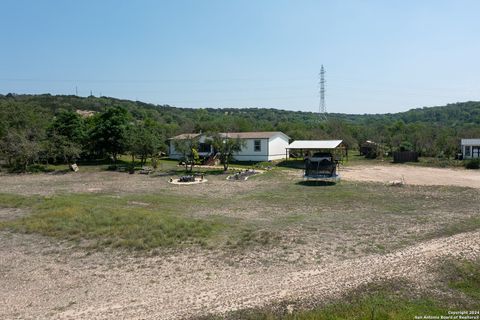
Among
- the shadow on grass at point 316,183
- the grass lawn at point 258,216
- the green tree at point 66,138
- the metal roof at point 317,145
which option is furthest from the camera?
the green tree at point 66,138

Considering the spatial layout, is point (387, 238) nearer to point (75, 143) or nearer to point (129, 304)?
point (129, 304)

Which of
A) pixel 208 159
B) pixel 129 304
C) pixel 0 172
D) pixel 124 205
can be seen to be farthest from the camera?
pixel 208 159

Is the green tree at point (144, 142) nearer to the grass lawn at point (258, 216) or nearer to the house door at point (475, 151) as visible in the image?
the grass lawn at point (258, 216)

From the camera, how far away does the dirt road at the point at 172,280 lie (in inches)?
303

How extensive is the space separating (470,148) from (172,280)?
41.4 metres

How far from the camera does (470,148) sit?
41.3 meters

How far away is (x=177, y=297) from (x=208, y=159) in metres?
31.5

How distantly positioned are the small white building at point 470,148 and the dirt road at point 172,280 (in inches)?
1338

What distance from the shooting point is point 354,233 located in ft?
41.6

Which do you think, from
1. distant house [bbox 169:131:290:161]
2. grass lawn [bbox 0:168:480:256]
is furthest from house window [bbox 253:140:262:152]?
grass lawn [bbox 0:168:480:256]

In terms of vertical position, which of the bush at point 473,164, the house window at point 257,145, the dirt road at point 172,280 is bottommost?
the dirt road at point 172,280

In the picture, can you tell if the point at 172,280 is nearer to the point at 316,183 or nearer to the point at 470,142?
the point at 316,183

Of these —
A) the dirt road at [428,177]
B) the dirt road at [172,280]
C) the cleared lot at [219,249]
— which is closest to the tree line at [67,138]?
the cleared lot at [219,249]

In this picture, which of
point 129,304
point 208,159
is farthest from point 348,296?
point 208,159
